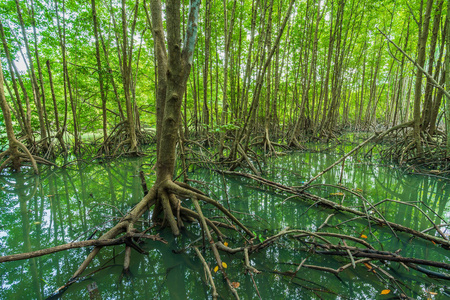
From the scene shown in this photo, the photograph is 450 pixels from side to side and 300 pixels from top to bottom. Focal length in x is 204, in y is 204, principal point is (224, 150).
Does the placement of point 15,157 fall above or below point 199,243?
above

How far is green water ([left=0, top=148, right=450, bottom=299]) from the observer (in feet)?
5.32

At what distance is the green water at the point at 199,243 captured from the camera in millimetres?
1621

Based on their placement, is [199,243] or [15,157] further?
[15,157]

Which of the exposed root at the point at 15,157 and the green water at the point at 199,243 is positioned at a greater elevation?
the exposed root at the point at 15,157

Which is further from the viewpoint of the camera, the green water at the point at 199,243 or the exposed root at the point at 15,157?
the exposed root at the point at 15,157

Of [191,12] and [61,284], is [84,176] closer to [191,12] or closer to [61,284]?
[61,284]

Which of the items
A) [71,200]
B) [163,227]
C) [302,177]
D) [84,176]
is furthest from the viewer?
[84,176]

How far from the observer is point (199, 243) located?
2266 mm

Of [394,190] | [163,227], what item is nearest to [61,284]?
[163,227]

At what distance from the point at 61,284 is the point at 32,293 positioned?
7.3 inches

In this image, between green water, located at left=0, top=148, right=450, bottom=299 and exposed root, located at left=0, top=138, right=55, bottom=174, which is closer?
green water, located at left=0, top=148, right=450, bottom=299

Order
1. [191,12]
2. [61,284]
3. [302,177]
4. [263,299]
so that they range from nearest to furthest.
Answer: [263,299] → [61,284] → [191,12] → [302,177]

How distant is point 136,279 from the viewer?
1750 millimetres

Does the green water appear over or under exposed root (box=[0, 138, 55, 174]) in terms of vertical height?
under
